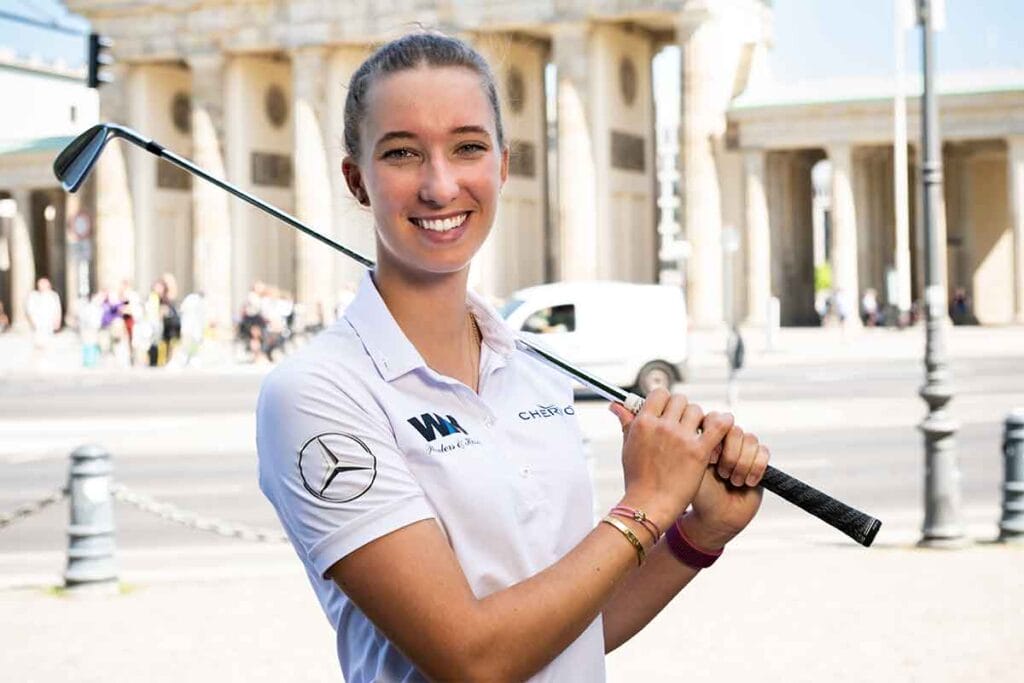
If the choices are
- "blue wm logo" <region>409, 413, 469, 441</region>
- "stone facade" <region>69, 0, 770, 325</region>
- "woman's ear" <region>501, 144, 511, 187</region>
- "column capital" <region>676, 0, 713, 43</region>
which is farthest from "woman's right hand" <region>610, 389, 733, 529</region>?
"column capital" <region>676, 0, 713, 43</region>

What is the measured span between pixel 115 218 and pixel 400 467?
69923 millimetres

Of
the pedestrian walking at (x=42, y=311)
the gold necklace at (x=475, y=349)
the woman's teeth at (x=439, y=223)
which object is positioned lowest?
the pedestrian walking at (x=42, y=311)

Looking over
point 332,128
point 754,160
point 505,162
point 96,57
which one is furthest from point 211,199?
point 505,162

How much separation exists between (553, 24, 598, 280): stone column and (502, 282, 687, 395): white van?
1291 inches

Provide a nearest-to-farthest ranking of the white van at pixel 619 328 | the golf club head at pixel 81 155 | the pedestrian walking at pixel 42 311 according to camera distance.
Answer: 1. the golf club head at pixel 81 155
2. the white van at pixel 619 328
3. the pedestrian walking at pixel 42 311

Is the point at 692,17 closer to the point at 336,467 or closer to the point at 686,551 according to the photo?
the point at 686,551

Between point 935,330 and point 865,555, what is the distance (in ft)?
6.92

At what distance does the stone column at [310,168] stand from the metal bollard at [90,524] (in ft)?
181

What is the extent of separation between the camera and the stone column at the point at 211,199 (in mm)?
67312

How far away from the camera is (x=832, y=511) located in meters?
2.23

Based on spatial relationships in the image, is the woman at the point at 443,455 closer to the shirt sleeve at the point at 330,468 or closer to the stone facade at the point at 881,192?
the shirt sleeve at the point at 330,468

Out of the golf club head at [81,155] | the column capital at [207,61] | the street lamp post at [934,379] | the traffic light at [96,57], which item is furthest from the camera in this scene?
the column capital at [207,61]

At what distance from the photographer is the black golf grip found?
2.22 metres

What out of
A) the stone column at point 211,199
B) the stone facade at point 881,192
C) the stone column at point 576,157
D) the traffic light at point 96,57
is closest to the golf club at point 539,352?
the traffic light at point 96,57
